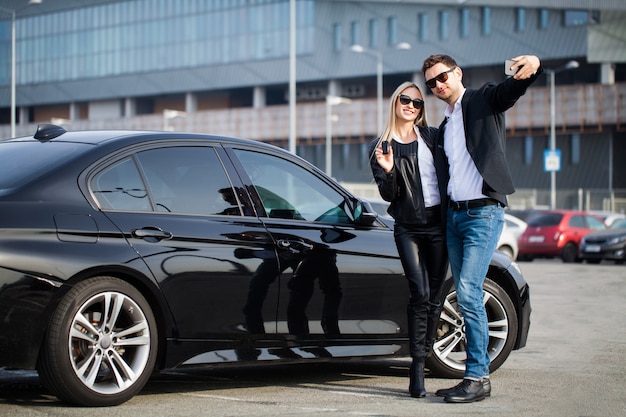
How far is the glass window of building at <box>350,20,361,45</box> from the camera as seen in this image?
64.4 meters

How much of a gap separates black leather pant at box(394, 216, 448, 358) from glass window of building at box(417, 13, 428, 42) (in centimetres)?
5628

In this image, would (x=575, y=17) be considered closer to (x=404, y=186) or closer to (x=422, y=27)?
(x=422, y=27)

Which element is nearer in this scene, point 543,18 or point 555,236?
point 555,236

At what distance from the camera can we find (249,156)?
680 cm

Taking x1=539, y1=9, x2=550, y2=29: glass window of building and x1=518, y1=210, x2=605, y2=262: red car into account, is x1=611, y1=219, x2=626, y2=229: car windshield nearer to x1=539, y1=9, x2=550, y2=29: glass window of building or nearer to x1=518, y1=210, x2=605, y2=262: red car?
x1=518, y1=210, x2=605, y2=262: red car

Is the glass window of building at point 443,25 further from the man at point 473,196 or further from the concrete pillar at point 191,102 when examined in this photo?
the man at point 473,196

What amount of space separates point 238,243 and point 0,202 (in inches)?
54.9

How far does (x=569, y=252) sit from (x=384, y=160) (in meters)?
24.8

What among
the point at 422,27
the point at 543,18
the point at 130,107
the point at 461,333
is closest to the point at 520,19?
the point at 543,18

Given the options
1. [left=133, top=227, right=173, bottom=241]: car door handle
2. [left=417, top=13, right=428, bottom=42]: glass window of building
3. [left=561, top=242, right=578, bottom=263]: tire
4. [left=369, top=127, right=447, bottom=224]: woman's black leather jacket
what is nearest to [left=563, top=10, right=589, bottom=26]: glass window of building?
[left=417, top=13, right=428, bottom=42]: glass window of building

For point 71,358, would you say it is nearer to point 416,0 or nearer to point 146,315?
point 146,315

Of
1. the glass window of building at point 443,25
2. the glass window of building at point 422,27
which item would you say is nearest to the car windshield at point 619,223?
the glass window of building at point 443,25

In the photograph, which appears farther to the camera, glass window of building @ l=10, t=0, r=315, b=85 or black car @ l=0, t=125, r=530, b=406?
glass window of building @ l=10, t=0, r=315, b=85

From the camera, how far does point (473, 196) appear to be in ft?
20.9
